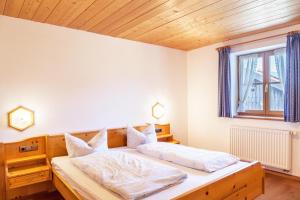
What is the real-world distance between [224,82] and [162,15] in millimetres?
1839

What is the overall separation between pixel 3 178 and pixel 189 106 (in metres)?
3.47

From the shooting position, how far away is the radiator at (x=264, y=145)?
3.23 m

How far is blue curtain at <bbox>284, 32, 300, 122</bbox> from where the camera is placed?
10.1 feet

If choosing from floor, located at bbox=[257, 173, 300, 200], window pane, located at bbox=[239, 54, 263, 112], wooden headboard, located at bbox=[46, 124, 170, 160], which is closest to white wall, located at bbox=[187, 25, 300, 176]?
window pane, located at bbox=[239, 54, 263, 112]

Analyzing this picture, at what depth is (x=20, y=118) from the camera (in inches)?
110

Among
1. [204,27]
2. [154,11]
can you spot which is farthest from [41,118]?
[204,27]

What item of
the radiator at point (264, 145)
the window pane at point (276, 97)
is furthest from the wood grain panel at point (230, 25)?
the radiator at point (264, 145)

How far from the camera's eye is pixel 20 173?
8.31 ft

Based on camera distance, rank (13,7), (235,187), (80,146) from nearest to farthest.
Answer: (235,187) → (13,7) → (80,146)

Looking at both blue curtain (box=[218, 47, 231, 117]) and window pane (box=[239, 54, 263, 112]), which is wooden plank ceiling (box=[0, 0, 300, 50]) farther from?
window pane (box=[239, 54, 263, 112])

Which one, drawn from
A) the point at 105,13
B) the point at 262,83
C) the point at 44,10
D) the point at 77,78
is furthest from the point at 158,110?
the point at 44,10

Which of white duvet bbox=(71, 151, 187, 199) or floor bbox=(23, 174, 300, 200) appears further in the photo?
floor bbox=(23, 174, 300, 200)

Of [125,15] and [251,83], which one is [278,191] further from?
[125,15]

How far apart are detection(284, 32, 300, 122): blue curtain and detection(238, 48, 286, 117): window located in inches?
8.1
